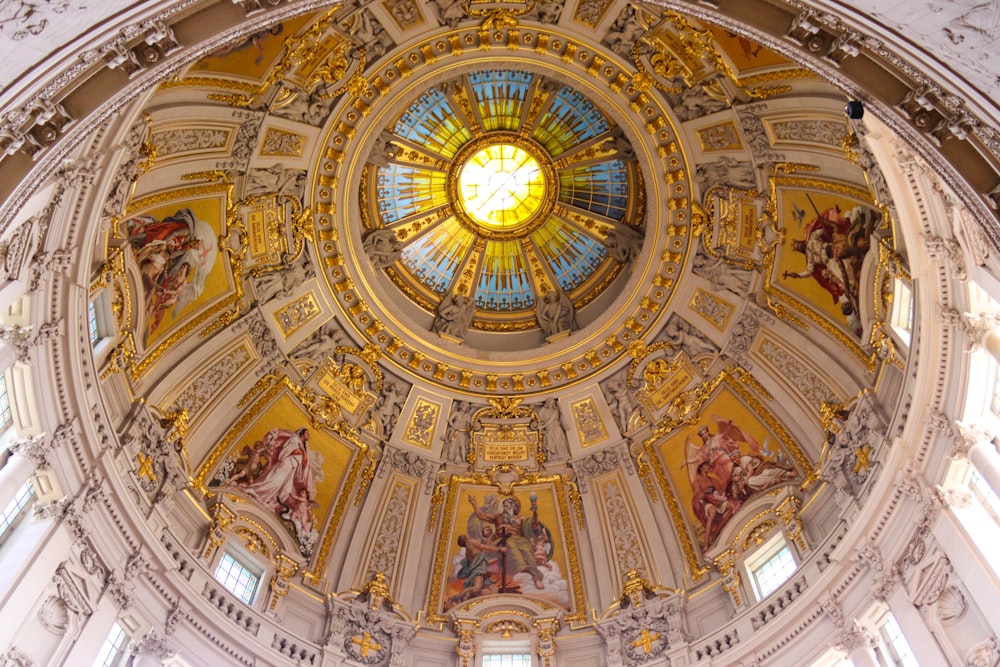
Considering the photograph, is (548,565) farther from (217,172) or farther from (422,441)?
(217,172)

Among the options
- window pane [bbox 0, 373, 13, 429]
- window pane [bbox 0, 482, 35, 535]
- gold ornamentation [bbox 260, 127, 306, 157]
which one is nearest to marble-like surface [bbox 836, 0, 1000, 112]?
window pane [bbox 0, 373, 13, 429]

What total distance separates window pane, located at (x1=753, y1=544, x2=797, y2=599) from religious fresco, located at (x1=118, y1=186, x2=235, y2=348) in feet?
43.4

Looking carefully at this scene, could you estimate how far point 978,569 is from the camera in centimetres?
1355

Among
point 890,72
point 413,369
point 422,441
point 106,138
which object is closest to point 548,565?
point 422,441

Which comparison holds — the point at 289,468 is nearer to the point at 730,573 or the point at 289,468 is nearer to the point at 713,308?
the point at 730,573

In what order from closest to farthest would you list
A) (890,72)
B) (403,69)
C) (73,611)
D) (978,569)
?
(890,72)
(978,569)
(73,611)
(403,69)

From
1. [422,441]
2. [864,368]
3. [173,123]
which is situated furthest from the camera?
[422,441]

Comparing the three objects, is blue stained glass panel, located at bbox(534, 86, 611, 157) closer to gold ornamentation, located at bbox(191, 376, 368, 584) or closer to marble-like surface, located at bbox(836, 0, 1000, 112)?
gold ornamentation, located at bbox(191, 376, 368, 584)

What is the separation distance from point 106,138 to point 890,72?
11746 millimetres

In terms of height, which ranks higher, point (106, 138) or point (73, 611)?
point (106, 138)

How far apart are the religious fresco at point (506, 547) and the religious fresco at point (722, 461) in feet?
10.2

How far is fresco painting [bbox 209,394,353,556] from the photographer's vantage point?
21281mm

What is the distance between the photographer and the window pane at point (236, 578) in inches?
752

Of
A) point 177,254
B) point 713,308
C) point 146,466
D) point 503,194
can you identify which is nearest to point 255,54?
point 177,254
